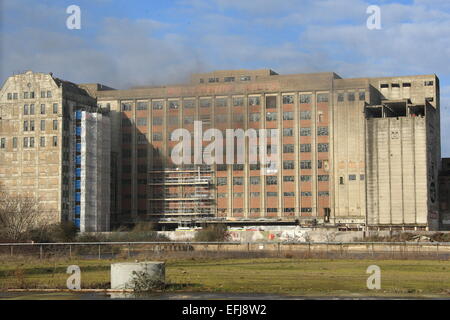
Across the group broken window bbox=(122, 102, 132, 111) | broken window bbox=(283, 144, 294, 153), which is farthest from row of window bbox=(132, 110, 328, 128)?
broken window bbox=(122, 102, 132, 111)

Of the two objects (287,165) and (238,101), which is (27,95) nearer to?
(238,101)

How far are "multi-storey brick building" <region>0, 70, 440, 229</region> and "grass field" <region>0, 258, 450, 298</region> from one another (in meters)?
109

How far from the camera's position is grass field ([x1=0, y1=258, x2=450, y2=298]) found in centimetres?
3512

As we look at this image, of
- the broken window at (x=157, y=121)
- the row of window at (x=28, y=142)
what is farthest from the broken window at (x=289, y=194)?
the row of window at (x=28, y=142)

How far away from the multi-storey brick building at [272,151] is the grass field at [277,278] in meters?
109

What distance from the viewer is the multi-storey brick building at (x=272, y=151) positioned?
168 meters

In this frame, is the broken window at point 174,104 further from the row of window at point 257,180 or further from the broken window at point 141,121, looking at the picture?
the row of window at point 257,180

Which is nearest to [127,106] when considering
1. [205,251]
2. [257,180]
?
[257,180]

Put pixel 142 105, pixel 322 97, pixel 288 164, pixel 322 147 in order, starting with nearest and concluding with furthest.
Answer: pixel 322 147
pixel 322 97
pixel 288 164
pixel 142 105

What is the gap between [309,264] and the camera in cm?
5472

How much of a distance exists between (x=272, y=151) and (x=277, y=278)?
135655 mm

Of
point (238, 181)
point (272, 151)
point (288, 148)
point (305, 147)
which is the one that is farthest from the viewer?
point (238, 181)

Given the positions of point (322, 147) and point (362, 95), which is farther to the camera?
point (322, 147)

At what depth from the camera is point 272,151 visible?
579ft
